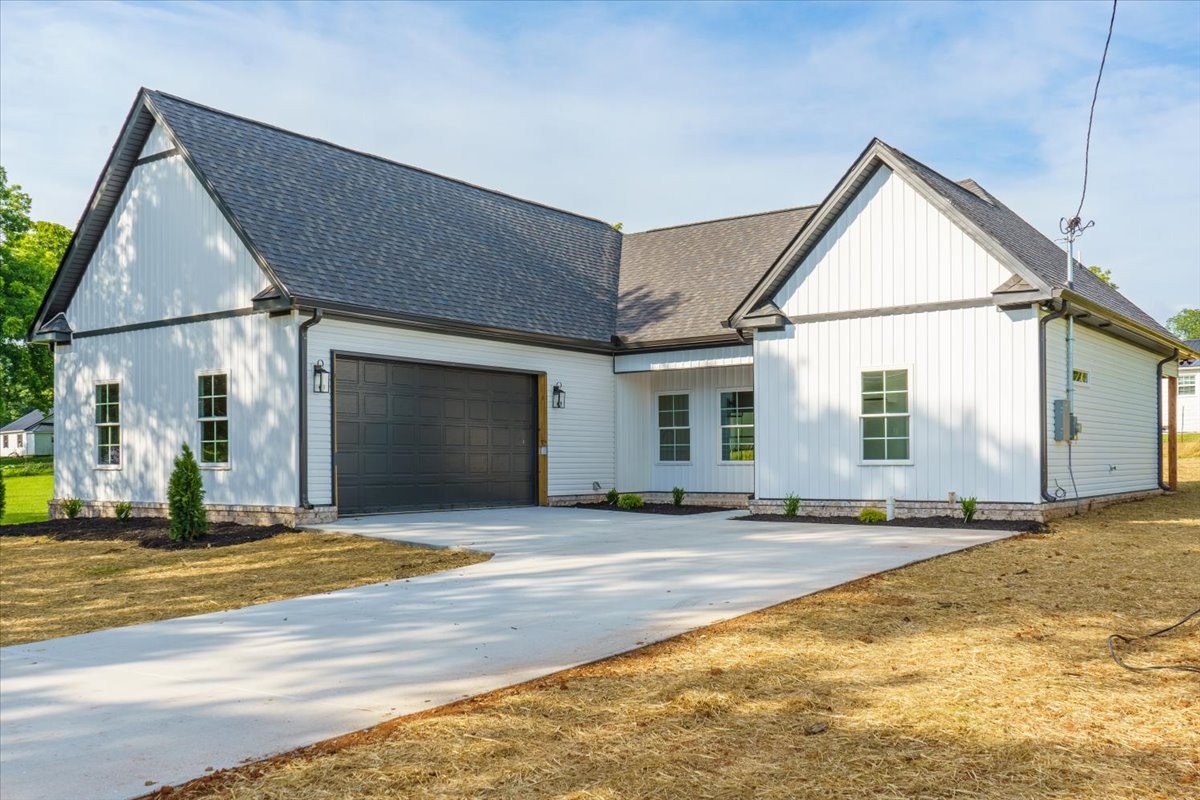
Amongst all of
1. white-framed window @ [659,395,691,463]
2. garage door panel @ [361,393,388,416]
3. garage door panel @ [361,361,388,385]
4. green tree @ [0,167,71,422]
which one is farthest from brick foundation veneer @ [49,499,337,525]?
green tree @ [0,167,71,422]

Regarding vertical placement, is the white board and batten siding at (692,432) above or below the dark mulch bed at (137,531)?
above

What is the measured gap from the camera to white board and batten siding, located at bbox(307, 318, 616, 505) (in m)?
15.0

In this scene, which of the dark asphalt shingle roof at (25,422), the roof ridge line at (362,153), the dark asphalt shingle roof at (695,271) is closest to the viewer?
the roof ridge line at (362,153)

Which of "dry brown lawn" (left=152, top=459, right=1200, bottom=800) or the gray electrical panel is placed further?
the gray electrical panel

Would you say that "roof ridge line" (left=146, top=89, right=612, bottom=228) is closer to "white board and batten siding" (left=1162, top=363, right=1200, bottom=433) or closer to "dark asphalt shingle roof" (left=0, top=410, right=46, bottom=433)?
"white board and batten siding" (left=1162, top=363, right=1200, bottom=433)

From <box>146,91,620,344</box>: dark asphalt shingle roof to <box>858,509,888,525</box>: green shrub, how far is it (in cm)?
683

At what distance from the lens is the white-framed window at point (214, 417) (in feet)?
52.0

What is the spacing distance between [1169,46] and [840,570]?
643 centimetres

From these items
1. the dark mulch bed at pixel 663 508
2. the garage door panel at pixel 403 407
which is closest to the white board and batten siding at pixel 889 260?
the dark mulch bed at pixel 663 508

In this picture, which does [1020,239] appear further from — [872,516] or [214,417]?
[214,417]

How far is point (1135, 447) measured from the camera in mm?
Result: 18906

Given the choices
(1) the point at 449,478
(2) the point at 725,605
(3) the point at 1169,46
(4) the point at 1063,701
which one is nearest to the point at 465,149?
(1) the point at 449,478

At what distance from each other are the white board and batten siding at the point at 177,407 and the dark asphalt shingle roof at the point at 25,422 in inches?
2390

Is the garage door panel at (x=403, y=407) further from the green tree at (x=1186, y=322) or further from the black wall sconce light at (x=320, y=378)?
the green tree at (x=1186, y=322)
